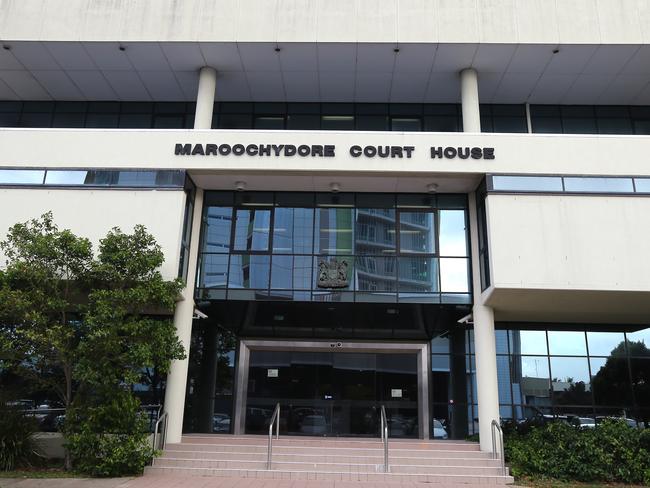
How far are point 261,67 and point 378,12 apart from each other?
12.2 ft

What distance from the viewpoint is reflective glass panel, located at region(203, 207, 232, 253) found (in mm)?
15242

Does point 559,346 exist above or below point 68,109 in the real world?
below

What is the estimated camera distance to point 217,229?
15430mm

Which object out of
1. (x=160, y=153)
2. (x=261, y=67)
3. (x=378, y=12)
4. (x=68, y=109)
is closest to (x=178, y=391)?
(x=160, y=153)

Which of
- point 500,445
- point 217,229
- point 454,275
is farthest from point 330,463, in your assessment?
point 217,229

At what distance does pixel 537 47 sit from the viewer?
1477 centimetres

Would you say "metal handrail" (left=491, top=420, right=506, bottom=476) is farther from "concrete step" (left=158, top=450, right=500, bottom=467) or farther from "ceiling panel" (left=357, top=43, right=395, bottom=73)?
"ceiling panel" (left=357, top=43, right=395, bottom=73)

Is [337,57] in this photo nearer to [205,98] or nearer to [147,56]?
[205,98]

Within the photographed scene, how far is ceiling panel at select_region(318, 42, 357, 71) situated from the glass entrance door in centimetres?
869

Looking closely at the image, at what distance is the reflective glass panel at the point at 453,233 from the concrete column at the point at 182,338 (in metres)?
6.91

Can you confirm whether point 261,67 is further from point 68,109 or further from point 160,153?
point 68,109

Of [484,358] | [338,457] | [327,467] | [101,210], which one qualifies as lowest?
[327,467]

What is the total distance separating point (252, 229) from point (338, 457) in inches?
262

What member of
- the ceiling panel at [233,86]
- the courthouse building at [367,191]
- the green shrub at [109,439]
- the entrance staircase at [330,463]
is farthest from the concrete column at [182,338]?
the ceiling panel at [233,86]
